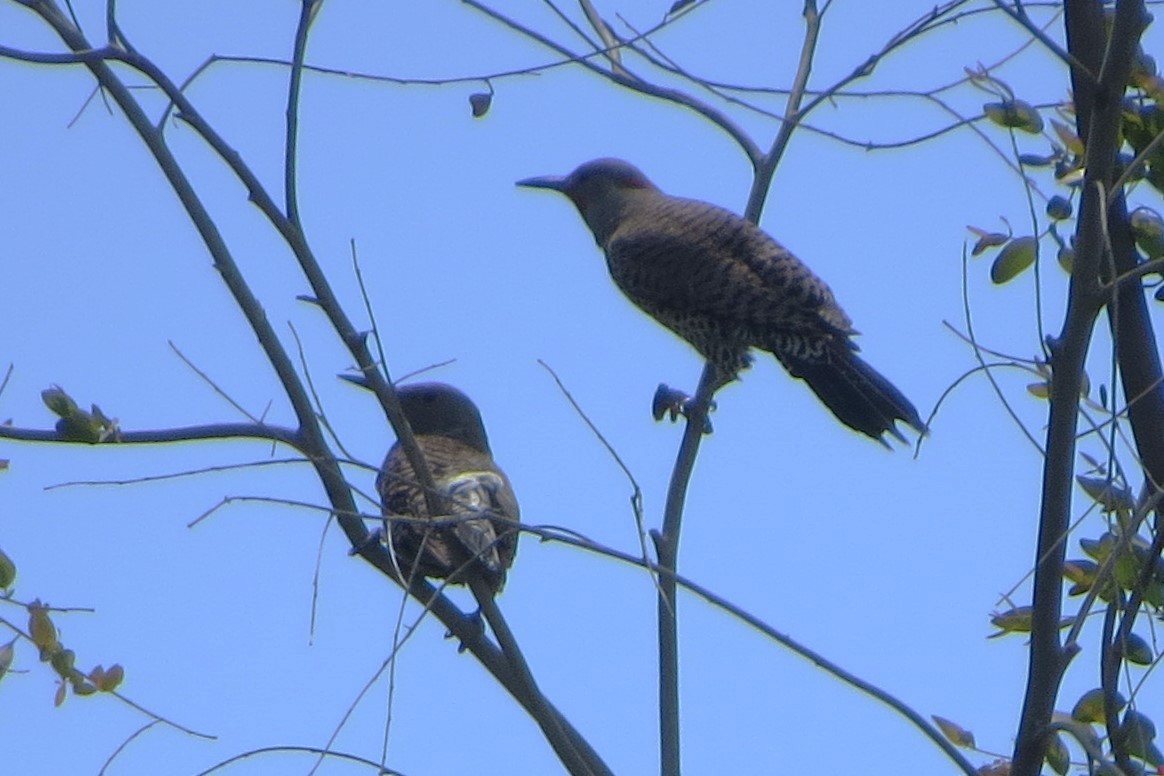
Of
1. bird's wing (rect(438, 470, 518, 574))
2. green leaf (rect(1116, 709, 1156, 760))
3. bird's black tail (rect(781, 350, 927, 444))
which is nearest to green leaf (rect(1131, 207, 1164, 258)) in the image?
green leaf (rect(1116, 709, 1156, 760))

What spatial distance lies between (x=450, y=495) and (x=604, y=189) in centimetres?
288

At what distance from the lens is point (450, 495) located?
382 cm

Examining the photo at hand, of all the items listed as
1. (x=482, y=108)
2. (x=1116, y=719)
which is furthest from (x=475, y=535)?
(x=1116, y=719)

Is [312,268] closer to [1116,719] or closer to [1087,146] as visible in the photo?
[1087,146]

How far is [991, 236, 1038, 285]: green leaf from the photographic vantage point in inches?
115

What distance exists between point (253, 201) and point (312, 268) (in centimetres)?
17

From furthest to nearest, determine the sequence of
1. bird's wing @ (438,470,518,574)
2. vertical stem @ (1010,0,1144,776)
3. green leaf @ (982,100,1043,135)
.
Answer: bird's wing @ (438,470,518,574)
green leaf @ (982,100,1043,135)
vertical stem @ (1010,0,1144,776)

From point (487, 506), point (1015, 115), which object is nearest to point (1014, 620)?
point (1015, 115)

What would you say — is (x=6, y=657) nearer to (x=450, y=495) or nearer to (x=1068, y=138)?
(x=450, y=495)

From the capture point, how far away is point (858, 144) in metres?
3.31

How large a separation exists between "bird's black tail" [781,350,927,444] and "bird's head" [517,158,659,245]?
4.45 feet

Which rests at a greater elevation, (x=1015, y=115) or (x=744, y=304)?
(x=744, y=304)

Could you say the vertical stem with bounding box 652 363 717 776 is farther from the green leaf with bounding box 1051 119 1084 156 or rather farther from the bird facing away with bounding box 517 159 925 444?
the bird facing away with bounding box 517 159 925 444

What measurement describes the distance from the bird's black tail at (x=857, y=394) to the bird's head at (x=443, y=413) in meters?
1.10
